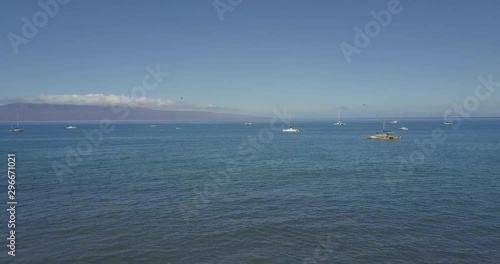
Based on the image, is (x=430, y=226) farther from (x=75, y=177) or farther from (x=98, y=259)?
(x=75, y=177)

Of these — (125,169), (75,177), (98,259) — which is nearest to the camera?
(98,259)

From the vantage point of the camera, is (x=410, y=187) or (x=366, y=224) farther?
(x=410, y=187)

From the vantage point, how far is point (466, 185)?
171 feet

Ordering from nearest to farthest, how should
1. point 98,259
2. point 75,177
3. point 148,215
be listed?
1. point 98,259
2. point 148,215
3. point 75,177

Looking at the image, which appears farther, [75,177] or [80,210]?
[75,177]

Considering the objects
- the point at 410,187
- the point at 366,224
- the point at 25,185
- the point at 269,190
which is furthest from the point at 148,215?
the point at 410,187

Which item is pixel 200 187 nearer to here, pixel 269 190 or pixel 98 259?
pixel 269 190

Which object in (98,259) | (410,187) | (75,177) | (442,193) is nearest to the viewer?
(98,259)

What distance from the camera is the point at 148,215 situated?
37969 millimetres

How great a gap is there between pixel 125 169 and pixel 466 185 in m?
63.8

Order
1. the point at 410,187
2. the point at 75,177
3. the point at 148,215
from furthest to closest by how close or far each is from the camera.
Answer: the point at 75,177 < the point at 410,187 < the point at 148,215

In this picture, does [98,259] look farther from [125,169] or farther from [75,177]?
[125,169]

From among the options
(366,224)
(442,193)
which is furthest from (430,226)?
(442,193)

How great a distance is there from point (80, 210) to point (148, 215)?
9.07 meters
